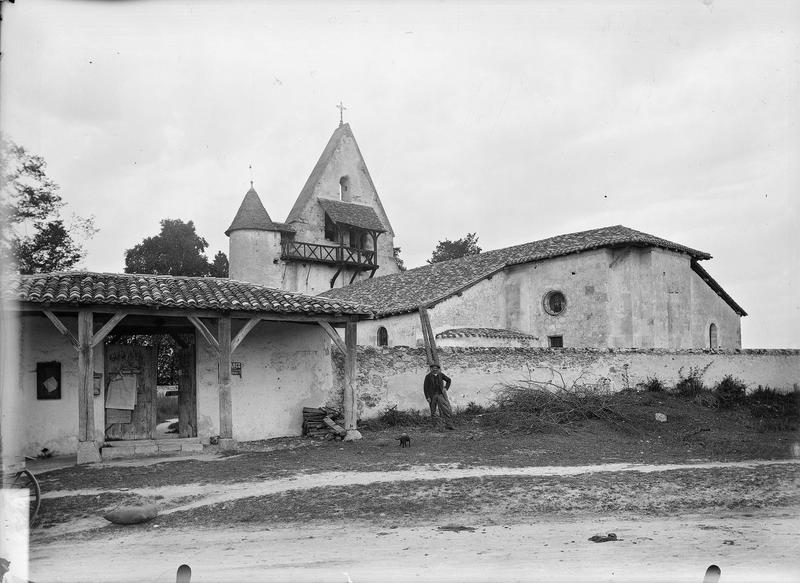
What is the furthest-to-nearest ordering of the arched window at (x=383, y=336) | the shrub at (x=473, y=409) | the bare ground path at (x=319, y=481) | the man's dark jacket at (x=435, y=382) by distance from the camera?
1. the arched window at (x=383, y=336)
2. the shrub at (x=473, y=409)
3. the man's dark jacket at (x=435, y=382)
4. the bare ground path at (x=319, y=481)

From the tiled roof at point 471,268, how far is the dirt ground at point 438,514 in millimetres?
10676

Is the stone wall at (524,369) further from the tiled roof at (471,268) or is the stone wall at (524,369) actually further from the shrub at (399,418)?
the tiled roof at (471,268)

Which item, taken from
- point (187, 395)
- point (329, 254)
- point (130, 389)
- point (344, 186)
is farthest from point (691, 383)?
point (344, 186)

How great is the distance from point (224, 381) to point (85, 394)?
2.72 metres

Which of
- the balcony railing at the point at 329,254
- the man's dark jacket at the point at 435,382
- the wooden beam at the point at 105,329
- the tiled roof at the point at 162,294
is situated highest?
the balcony railing at the point at 329,254

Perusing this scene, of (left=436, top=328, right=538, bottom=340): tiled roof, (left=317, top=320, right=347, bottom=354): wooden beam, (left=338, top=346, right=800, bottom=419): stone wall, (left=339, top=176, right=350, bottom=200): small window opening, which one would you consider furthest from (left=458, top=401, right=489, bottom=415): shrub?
(left=339, top=176, right=350, bottom=200): small window opening

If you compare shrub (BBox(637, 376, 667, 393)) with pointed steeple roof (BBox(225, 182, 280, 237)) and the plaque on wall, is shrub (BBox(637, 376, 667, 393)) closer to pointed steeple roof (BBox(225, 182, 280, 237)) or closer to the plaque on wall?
the plaque on wall

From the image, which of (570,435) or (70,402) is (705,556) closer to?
(570,435)

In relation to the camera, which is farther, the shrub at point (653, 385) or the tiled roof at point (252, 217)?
the tiled roof at point (252, 217)

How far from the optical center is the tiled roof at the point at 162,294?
44.3ft

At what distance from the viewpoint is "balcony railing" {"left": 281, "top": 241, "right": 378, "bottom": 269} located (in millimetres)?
36594

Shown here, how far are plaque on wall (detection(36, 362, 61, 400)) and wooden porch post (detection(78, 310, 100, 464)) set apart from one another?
6.19ft

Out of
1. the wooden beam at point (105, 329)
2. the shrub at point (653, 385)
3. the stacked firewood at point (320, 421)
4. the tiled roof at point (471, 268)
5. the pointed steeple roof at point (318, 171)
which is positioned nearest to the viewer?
the wooden beam at point (105, 329)

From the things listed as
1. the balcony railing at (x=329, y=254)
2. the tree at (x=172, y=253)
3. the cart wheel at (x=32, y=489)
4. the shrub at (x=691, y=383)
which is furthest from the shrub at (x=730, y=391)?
the tree at (x=172, y=253)
